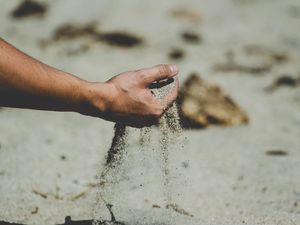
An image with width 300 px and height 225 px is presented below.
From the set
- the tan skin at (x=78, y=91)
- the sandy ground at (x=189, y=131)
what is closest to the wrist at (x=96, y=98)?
the tan skin at (x=78, y=91)

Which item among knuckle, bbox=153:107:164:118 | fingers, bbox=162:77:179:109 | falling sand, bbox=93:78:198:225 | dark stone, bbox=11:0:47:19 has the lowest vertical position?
falling sand, bbox=93:78:198:225

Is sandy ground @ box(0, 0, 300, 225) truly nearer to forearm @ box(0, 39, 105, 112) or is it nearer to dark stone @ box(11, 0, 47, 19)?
dark stone @ box(11, 0, 47, 19)

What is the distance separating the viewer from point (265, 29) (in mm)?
5828

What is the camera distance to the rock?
3.61 metres

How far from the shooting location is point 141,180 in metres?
2.75

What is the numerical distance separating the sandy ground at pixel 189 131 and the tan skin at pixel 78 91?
0.72 meters

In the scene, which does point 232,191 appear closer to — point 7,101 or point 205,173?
point 205,173

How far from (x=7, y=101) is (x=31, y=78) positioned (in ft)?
0.42

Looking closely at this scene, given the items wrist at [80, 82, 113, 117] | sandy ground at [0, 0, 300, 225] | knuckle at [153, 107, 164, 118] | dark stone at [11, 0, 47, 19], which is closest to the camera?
wrist at [80, 82, 113, 117]

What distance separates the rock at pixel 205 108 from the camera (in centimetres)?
361

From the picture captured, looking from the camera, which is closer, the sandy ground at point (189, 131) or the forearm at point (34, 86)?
the forearm at point (34, 86)

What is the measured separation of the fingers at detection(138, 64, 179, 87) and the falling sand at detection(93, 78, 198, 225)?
0.06m

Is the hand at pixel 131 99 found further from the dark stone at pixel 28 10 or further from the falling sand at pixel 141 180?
the dark stone at pixel 28 10

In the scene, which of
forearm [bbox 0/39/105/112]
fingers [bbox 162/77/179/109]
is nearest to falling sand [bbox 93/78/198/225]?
fingers [bbox 162/77/179/109]
